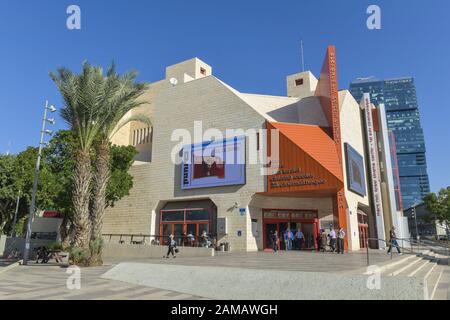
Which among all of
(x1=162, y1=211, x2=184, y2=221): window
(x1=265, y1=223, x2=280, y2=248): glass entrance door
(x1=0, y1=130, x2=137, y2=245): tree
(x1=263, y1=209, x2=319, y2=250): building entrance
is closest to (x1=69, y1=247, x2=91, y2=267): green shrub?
(x1=0, y1=130, x2=137, y2=245): tree

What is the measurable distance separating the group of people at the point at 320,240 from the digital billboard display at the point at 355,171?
14.4ft

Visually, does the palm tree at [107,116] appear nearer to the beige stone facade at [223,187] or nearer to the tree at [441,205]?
the beige stone facade at [223,187]

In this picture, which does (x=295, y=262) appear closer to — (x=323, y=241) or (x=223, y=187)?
(x=323, y=241)

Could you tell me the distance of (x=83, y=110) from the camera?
16438 mm

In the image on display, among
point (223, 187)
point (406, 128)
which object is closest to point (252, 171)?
point (223, 187)

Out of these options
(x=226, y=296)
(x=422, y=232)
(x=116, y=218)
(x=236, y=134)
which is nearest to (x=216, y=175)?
(x=236, y=134)

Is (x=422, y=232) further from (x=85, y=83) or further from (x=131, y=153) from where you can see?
(x=85, y=83)

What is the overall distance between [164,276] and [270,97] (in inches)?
893

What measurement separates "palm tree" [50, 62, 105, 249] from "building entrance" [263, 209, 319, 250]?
13596 millimetres

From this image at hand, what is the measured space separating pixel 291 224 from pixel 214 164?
24.7 ft

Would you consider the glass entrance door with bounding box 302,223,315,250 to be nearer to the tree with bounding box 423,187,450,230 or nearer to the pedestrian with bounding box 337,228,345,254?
the pedestrian with bounding box 337,228,345,254

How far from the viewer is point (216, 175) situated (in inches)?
997

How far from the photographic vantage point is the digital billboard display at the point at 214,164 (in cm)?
2452

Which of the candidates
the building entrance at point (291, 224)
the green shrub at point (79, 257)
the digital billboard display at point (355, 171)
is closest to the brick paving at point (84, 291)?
the green shrub at point (79, 257)
